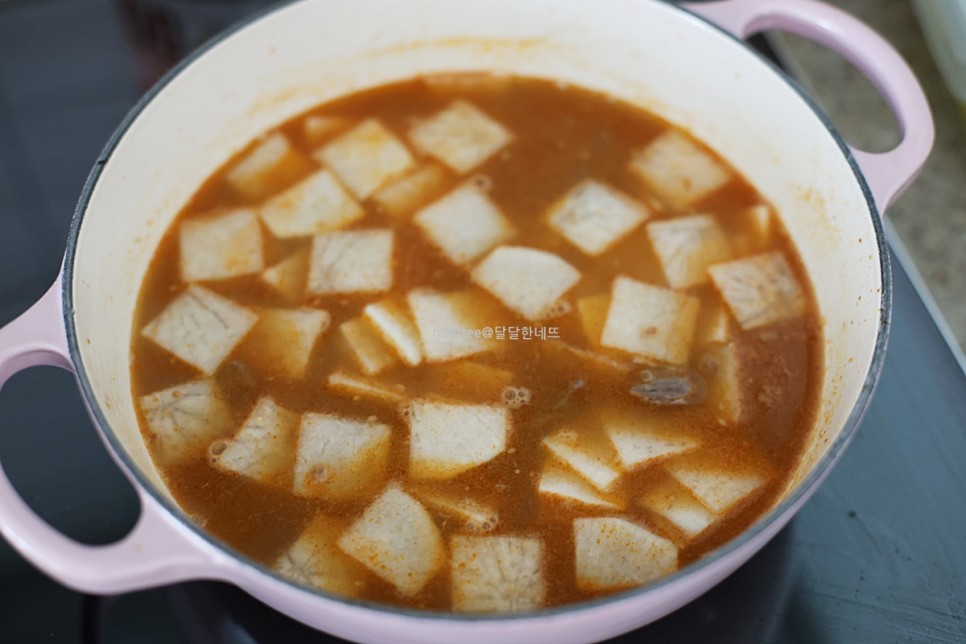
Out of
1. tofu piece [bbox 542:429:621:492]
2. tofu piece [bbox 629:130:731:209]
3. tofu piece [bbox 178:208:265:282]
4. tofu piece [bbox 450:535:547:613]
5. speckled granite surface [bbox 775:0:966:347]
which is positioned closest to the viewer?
tofu piece [bbox 450:535:547:613]

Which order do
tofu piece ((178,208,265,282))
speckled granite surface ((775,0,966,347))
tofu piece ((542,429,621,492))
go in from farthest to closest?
speckled granite surface ((775,0,966,347))
tofu piece ((178,208,265,282))
tofu piece ((542,429,621,492))

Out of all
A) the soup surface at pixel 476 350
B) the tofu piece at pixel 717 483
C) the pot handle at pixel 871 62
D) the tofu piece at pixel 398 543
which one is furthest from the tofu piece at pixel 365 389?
the pot handle at pixel 871 62

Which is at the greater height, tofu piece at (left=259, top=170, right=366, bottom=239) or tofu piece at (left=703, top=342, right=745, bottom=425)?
tofu piece at (left=259, top=170, right=366, bottom=239)

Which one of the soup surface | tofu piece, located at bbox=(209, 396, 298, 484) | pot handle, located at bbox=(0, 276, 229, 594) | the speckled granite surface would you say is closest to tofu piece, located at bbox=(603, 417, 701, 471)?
the soup surface

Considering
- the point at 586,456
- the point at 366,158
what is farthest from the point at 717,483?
the point at 366,158

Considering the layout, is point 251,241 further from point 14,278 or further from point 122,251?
point 14,278

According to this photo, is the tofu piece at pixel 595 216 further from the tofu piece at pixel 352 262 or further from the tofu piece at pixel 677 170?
the tofu piece at pixel 352 262

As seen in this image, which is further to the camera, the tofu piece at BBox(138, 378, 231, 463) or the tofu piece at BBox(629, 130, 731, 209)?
the tofu piece at BBox(629, 130, 731, 209)

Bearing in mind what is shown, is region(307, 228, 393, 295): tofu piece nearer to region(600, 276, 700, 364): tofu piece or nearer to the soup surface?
the soup surface
